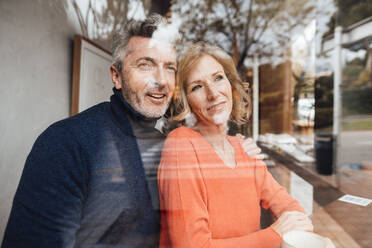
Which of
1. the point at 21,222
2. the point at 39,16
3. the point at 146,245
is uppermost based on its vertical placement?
the point at 39,16

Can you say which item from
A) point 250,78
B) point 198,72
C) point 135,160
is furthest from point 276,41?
point 135,160

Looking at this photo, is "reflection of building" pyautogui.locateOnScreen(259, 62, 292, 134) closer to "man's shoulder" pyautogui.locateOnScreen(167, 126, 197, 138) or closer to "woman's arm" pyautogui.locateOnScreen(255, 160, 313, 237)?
"woman's arm" pyautogui.locateOnScreen(255, 160, 313, 237)

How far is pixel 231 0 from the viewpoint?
4.71ft

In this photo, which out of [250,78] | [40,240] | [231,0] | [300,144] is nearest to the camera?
[40,240]

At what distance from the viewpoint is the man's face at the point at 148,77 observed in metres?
1.07

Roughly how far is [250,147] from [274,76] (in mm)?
454

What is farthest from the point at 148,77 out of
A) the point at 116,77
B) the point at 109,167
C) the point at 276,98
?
the point at 276,98

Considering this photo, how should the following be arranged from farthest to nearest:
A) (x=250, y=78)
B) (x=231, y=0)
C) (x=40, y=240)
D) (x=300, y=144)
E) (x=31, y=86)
Answer: 1. (x=231, y=0)
2. (x=300, y=144)
3. (x=250, y=78)
4. (x=31, y=86)
5. (x=40, y=240)

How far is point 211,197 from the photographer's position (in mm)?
1045

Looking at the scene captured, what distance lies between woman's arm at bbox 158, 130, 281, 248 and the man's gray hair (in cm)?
51

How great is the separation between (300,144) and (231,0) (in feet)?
3.21

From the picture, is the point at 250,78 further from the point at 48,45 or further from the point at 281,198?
the point at 48,45

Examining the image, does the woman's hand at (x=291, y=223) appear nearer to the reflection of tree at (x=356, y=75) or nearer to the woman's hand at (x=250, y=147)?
the woman's hand at (x=250, y=147)

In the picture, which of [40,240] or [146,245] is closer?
[40,240]
